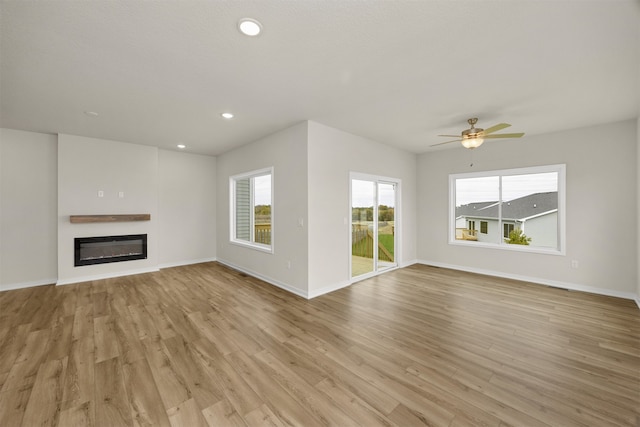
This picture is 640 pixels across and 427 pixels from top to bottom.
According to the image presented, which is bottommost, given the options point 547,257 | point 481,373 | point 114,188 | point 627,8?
point 481,373

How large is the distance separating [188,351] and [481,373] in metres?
2.63

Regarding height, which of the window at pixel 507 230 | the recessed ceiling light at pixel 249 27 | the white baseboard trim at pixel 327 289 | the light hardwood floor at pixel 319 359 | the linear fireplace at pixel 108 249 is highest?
the recessed ceiling light at pixel 249 27

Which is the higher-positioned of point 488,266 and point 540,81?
point 540,81

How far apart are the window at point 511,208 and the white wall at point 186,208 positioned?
19.1 feet

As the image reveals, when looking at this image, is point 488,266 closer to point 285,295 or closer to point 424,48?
point 285,295

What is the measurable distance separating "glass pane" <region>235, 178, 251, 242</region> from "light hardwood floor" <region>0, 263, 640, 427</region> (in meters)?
2.06

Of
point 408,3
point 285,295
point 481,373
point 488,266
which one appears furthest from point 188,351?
point 488,266

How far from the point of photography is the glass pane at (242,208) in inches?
229

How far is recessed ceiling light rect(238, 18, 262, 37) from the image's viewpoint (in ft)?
6.04

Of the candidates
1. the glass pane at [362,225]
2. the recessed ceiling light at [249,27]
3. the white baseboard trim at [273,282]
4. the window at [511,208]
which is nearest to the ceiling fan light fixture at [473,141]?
the glass pane at [362,225]

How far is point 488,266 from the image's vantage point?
5176 millimetres

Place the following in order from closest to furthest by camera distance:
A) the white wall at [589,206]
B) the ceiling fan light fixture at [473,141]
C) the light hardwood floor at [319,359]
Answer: the light hardwood floor at [319,359] → the ceiling fan light fixture at [473,141] → the white wall at [589,206]

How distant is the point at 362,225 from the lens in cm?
502

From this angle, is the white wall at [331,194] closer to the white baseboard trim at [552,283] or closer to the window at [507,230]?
the window at [507,230]
